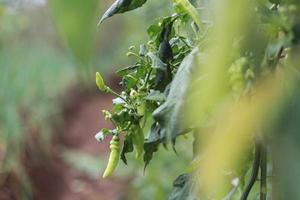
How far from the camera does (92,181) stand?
3791 millimetres

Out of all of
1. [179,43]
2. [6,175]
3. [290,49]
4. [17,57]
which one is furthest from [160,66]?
[17,57]

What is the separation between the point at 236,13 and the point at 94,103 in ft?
16.3

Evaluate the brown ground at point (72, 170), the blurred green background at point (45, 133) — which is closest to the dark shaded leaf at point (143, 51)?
the blurred green background at point (45, 133)

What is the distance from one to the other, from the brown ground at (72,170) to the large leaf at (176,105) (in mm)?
2279

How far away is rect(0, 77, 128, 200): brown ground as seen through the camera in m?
3.18

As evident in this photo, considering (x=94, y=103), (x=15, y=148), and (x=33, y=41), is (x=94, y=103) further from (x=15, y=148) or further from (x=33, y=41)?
(x=15, y=148)

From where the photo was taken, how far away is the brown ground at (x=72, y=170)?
3184mm

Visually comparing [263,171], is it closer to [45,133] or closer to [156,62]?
[156,62]

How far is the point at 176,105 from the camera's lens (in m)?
0.53

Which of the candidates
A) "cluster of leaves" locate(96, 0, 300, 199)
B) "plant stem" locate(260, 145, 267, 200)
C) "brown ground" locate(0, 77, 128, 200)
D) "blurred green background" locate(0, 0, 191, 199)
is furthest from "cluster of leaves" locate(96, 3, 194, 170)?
"brown ground" locate(0, 77, 128, 200)

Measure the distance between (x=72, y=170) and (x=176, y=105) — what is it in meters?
3.24

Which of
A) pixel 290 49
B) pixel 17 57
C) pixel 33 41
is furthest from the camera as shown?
pixel 33 41

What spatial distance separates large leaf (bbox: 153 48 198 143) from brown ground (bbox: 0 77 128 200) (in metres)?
2.28

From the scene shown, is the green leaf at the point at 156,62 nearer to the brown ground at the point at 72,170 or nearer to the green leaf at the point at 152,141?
the green leaf at the point at 152,141
